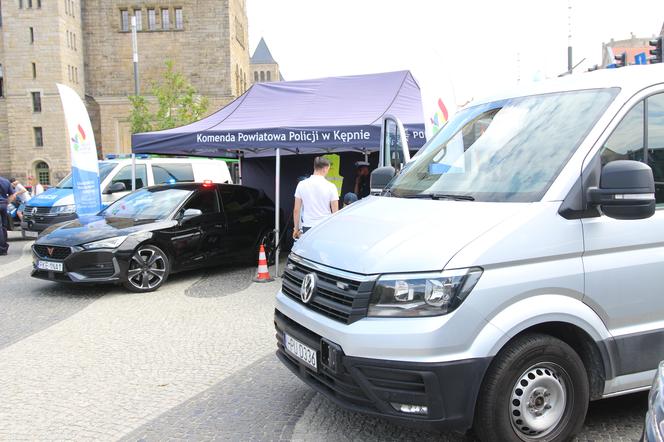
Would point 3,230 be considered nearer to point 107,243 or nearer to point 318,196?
point 107,243

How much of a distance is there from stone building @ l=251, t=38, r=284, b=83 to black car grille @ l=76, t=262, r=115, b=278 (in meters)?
103

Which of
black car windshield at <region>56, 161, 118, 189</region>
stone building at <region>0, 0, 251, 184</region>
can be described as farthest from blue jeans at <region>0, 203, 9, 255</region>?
stone building at <region>0, 0, 251, 184</region>

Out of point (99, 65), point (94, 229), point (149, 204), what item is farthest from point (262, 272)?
point (99, 65)

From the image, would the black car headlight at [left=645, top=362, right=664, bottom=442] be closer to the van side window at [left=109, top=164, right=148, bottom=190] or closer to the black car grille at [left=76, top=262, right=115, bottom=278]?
the black car grille at [left=76, top=262, right=115, bottom=278]

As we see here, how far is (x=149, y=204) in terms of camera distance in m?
8.77

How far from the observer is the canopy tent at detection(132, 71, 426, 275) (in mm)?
8867

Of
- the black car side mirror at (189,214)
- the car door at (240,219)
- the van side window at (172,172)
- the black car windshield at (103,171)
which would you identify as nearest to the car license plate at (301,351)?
the black car side mirror at (189,214)

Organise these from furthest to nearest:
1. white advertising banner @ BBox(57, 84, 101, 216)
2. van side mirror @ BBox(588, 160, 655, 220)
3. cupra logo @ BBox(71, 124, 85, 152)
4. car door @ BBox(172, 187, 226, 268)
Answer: cupra logo @ BBox(71, 124, 85, 152) < white advertising banner @ BBox(57, 84, 101, 216) < car door @ BBox(172, 187, 226, 268) < van side mirror @ BBox(588, 160, 655, 220)

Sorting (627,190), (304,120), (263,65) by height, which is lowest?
(627,190)

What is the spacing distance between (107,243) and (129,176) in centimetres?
634

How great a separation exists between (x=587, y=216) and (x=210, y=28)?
55.3 meters

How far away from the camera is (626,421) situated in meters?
3.56

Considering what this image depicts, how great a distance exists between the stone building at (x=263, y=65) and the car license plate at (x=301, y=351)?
107 meters

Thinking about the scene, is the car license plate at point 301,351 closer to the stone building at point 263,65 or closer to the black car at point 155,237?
the black car at point 155,237
